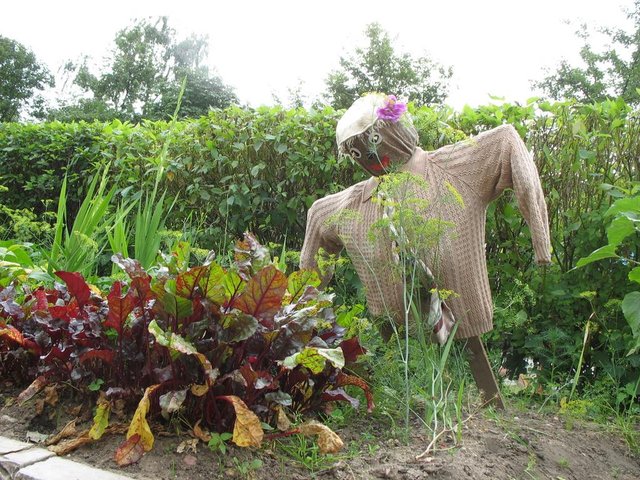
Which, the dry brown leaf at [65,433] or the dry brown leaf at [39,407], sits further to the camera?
the dry brown leaf at [39,407]

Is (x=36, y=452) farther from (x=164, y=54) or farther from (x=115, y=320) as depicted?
(x=164, y=54)

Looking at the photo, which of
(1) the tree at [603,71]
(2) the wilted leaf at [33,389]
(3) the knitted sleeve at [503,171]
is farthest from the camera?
(1) the tree at [603,71]

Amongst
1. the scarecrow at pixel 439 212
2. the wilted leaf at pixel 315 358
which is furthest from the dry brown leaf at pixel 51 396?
the scarecrow at pixel 439 212

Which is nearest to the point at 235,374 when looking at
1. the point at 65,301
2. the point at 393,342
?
the point at 65,301

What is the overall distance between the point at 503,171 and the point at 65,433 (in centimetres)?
183

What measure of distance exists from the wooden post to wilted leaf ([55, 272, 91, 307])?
1.52m

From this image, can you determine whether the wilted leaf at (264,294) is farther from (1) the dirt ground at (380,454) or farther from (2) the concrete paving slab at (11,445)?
(2) the concrete paving slab at (11,445)

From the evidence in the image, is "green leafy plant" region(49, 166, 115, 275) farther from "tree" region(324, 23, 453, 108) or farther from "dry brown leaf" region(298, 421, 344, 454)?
"tree" region(324, 23, 453, 108)

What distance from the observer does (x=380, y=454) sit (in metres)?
1.97

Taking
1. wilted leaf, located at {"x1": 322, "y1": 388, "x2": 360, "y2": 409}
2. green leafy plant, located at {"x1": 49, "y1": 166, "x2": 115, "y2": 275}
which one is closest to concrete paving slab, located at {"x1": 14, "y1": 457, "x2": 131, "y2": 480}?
wilted leaf, located at {"x1": 322, "y1": 388, "x2": 360, "y2": 409}

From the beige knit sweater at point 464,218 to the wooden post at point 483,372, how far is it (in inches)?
3.2

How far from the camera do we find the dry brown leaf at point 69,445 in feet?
6.02

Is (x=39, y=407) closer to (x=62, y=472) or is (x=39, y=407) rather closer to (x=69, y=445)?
(x=69, y=445)

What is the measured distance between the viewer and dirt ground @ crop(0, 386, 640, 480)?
1.79m
